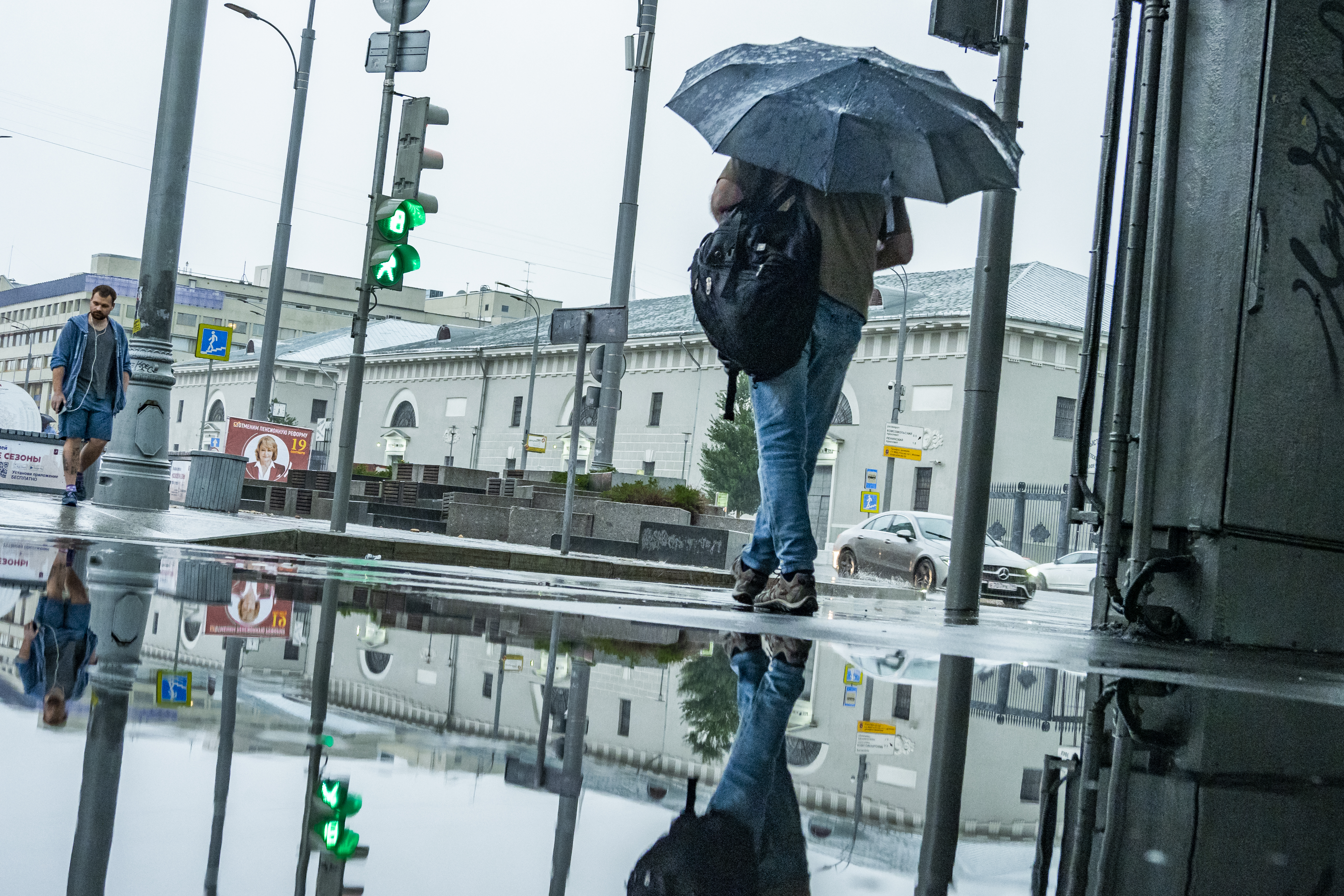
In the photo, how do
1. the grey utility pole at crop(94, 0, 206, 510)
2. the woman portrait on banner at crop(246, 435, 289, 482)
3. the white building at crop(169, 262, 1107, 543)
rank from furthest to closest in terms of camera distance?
the white building at crop(169, 262, 1107, 543)
the woman portrait on banner at crop(246, 435, 289, 482)
the grey utility pole at crop(94, 0, 206, 510)

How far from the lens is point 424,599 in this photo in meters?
4.43

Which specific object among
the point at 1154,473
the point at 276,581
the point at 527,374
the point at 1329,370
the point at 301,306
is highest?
the point at 301,306

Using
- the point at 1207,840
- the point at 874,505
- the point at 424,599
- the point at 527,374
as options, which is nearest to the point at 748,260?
the point at 424,599

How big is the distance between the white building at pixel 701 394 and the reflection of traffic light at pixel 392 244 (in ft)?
71.4

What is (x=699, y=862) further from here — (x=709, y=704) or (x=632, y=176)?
(x=632, y=176)

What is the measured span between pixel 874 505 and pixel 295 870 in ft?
121

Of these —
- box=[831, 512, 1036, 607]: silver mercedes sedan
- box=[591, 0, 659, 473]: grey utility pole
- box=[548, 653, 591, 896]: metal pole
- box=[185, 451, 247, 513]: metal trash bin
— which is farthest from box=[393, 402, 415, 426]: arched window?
box=[548, 653, 591, 896]: metal pole

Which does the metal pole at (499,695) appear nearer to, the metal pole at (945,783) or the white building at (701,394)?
the metal pole at (945,783)

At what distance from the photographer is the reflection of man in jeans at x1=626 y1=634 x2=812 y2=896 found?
1232 millimetres

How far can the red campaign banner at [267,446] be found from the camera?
103ft

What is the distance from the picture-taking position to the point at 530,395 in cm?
4975

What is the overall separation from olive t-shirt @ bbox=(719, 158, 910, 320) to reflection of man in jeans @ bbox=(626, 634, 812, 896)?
2.98m

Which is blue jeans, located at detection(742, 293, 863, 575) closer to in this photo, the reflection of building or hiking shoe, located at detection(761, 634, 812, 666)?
hiking shoe, located at detection(761, 634, 812, 666)

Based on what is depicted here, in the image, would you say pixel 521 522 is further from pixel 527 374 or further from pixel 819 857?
pixel 527 374
